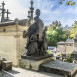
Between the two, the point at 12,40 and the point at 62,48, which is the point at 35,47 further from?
the point at 62,48

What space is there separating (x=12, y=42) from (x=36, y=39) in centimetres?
143

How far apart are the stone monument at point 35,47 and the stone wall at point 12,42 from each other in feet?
2.47

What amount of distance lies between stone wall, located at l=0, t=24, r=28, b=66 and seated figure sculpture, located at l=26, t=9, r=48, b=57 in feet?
2.61

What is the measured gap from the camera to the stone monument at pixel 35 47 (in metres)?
3.18

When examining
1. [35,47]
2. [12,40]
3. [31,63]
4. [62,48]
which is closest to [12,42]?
[12,40]

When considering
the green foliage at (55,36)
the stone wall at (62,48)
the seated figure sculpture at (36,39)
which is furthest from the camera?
the green foliage at (55,36)

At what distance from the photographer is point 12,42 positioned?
4121 mm

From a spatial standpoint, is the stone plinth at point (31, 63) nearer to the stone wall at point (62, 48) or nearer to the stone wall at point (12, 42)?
the stone wall at point (12, 42)

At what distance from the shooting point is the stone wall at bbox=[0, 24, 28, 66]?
4027 mm

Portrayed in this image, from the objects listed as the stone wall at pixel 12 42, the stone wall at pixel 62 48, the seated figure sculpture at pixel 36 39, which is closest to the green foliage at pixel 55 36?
the stone wall at pixel 62 48

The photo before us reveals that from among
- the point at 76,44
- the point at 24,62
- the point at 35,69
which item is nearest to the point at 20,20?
the point at 24,62

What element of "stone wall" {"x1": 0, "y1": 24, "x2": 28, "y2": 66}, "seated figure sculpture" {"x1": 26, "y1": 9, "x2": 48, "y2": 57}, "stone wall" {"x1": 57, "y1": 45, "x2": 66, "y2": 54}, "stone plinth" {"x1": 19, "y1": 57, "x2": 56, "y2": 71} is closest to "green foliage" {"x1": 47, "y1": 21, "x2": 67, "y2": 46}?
"stone wall" {"x1": 57, "y1": 45, "x2": 66, "y2": 54}

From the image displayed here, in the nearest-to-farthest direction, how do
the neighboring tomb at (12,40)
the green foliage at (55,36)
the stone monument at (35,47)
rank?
1. the stone monument at (35,47)
2. the neighboring tomb at (12,40)
3. the green foliage at (55,36)

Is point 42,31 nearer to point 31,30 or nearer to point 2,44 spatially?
point 31,30
